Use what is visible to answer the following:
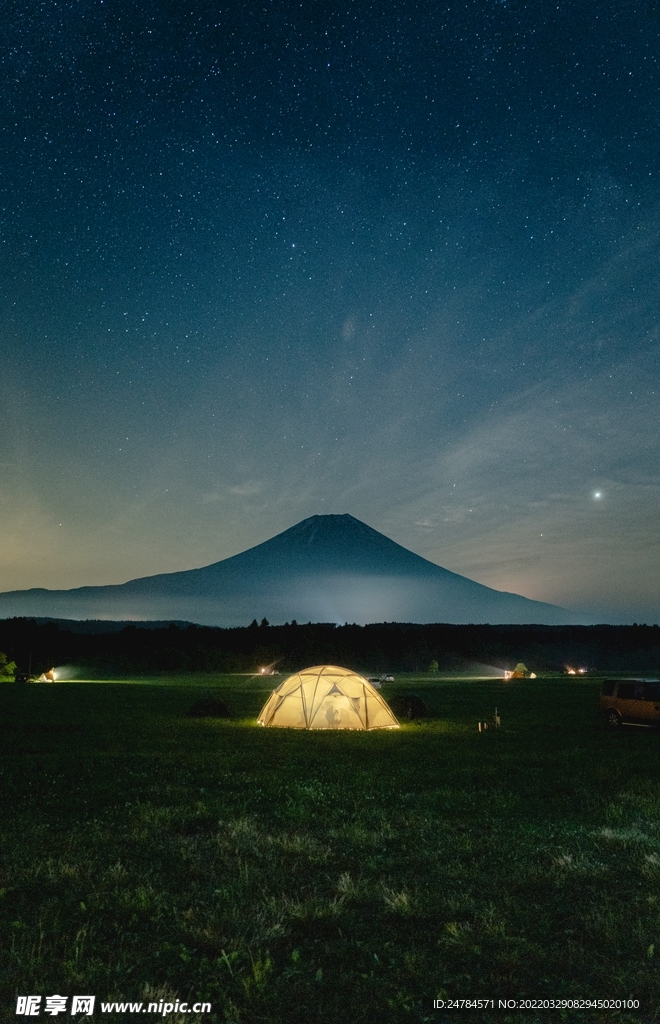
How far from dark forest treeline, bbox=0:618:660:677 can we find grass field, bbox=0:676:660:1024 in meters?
71.8

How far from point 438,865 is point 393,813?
279cm

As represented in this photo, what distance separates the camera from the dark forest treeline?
101 meters

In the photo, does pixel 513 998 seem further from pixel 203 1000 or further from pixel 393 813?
pixel 393 813

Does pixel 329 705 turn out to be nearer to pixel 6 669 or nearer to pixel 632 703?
pixel 632 703

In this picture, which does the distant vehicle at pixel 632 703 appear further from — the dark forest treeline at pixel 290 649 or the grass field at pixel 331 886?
the dark forest treeline at pixel 290 649

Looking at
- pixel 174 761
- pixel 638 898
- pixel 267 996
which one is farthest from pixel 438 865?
pixel 174 761

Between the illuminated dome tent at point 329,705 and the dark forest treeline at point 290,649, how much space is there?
6072 cm

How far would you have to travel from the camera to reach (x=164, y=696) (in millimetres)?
44094

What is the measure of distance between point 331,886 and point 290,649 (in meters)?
112

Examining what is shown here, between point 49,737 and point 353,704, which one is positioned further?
point 353,704

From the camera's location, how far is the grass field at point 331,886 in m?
5.12

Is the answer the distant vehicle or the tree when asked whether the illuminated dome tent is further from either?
the tree

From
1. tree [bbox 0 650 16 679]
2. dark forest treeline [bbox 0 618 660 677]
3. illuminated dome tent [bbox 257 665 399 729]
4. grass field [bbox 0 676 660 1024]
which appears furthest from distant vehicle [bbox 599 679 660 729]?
dark forest treeline [bbox 0 618 660 677]

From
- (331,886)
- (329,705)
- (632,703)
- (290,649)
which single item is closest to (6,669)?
(329,705)
